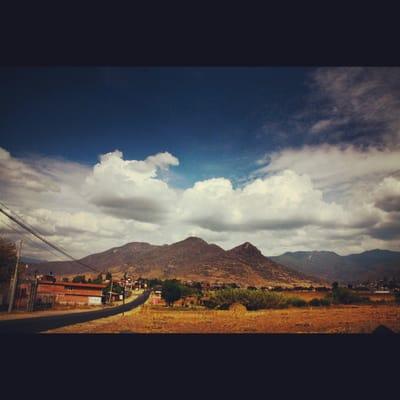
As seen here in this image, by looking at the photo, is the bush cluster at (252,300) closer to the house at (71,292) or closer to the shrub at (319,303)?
the shrub at (319,303)

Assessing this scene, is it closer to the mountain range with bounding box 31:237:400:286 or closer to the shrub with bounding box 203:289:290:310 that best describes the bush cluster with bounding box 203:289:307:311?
the shrub with bounding box 203:289:290:310

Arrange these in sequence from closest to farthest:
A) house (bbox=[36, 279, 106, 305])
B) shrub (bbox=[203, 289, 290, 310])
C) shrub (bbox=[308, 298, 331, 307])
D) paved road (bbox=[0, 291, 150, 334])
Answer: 1. paved road (bbox=[0, 291, 150, 334])
2. shrub (bbox=[203, 289, 290, 310])
3. shrub (bbox=[308, 298, 331, 307])
4. house (bbox=[36, 279, 106, 305])

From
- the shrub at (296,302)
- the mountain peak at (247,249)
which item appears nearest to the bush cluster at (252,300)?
the shrub at (296,302)

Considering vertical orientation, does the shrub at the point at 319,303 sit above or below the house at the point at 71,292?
below

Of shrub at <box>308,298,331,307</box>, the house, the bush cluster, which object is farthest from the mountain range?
shrub at <box>308,298,331,307</box>

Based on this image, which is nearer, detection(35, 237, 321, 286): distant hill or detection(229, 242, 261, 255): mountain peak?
detection(35, 237, 321, 286): distant hill

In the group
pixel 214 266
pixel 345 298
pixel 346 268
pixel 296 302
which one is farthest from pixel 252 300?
pixel 346 268

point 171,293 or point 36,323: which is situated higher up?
point 171,293

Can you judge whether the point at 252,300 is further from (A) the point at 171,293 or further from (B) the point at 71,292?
(B) the point at 71,292

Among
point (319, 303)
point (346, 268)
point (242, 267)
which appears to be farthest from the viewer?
point (346, 268)

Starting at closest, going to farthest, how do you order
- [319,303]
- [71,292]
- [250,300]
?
[250,300] → [319,303] → [71,292]

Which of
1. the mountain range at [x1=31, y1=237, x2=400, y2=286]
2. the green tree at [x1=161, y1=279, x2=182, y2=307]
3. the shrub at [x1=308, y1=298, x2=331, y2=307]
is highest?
the mountain range at [x1=31, y1=237, x2=400, y2=286]
